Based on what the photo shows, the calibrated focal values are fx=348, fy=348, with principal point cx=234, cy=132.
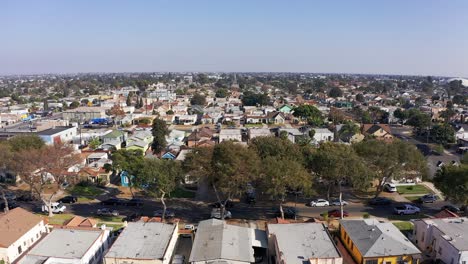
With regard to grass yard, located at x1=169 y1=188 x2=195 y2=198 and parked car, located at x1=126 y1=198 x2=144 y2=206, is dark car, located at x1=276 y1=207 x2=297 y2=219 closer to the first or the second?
grass yard, located at x1=169 y1=188 x2=195 y2=198

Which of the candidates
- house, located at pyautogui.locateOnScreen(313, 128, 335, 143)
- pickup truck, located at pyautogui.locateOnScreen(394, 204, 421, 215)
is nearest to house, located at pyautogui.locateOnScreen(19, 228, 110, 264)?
pickup truck, located at pyautogui.locateOnScreen(394, 204, 421, 215)

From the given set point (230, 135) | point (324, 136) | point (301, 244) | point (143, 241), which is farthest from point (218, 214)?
point (324, 136)

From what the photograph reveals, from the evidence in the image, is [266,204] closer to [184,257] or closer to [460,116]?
[184,257]

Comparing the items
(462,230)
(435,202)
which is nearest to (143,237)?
(462,230)

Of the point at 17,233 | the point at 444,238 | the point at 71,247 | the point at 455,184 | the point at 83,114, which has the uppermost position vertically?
the point at 455,184

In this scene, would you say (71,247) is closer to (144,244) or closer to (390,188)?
(144,244)

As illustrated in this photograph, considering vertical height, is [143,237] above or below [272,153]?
below
